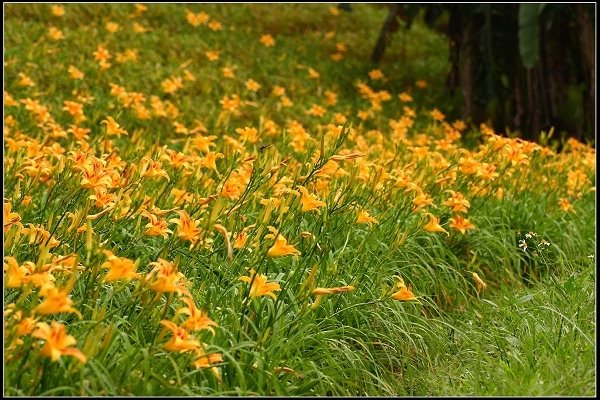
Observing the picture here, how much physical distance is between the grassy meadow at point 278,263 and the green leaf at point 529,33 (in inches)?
54.0

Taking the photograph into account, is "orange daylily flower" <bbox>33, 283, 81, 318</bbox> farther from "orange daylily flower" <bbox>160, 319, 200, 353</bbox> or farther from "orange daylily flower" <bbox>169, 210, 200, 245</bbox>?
"orange daylily flower" <bbox>169, 210, 200, 245</bbox>

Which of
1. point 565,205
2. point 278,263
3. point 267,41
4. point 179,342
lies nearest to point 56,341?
point 179,342

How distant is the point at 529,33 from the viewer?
7.04m

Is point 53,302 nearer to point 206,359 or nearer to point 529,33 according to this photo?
point 206,359

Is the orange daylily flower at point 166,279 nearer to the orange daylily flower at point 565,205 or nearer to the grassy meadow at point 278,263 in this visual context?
the grassy meadow at point 278,263

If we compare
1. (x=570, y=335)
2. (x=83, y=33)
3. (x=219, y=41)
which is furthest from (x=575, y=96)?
(x=570, y=335)

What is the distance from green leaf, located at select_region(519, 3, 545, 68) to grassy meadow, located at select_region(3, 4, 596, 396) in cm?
137

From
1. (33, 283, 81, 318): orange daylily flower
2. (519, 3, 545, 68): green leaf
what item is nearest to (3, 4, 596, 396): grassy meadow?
(33, 283, 81, 318): orange daylily flower

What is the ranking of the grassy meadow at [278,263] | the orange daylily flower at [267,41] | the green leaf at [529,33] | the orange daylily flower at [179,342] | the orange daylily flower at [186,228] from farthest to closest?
the orange daylily flower at [267,41]
the green leaf at [529,33]
the orange daylily flower at [186,228]
the grassy meadow at [278,263]
the orange daylily flower at [179,342]

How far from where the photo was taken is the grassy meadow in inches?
81.9

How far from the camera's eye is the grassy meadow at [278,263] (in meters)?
2.08

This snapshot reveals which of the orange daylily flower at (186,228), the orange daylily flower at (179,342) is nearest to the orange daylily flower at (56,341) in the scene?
the orange daylily flower at (179,342)

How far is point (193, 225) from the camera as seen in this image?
244 centimetres

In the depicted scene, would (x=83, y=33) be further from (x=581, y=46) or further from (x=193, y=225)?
(x=193, y=225)
